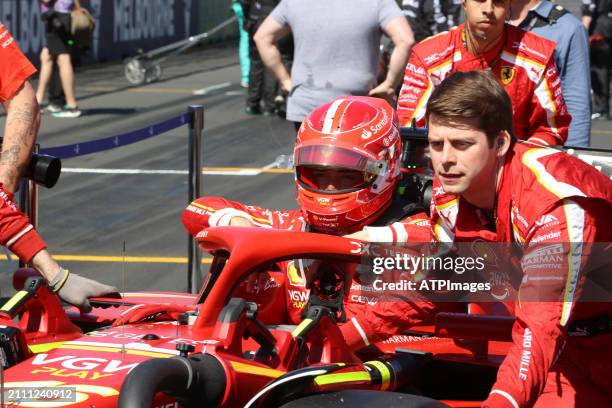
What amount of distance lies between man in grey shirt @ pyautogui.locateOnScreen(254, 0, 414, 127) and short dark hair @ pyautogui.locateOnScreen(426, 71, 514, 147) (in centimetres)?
392

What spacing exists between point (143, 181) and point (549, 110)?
6.78 meters

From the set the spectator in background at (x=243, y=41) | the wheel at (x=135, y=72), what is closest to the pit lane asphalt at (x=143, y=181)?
the wheel at (x=135, y=72)

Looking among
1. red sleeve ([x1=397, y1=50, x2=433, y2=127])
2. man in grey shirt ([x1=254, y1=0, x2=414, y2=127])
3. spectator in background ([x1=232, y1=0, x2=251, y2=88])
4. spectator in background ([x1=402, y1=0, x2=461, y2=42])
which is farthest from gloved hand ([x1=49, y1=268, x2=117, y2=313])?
spectator in background ([x1=232, y1=0, x2=251, y2=88])

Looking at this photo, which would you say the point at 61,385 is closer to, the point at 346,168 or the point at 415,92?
the point at 346,168

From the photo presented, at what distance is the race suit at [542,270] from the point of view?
9.93ft

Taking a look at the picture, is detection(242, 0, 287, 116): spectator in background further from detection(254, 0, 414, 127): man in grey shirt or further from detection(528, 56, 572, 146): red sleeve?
detection(528, 56, 572, 146): red sleeve

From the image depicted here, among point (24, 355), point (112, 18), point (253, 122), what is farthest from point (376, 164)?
point (112, 18)

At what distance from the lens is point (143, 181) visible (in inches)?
450

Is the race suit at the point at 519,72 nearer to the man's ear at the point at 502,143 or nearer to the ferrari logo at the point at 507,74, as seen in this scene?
the ferrari logo at the point at 507,74

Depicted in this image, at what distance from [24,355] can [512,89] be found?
257 cm

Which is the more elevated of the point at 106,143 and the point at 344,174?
the point at 344,174

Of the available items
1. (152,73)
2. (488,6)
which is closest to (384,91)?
(488,6)

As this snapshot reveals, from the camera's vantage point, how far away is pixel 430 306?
393cm

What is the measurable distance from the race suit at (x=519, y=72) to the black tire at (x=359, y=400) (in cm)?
227
